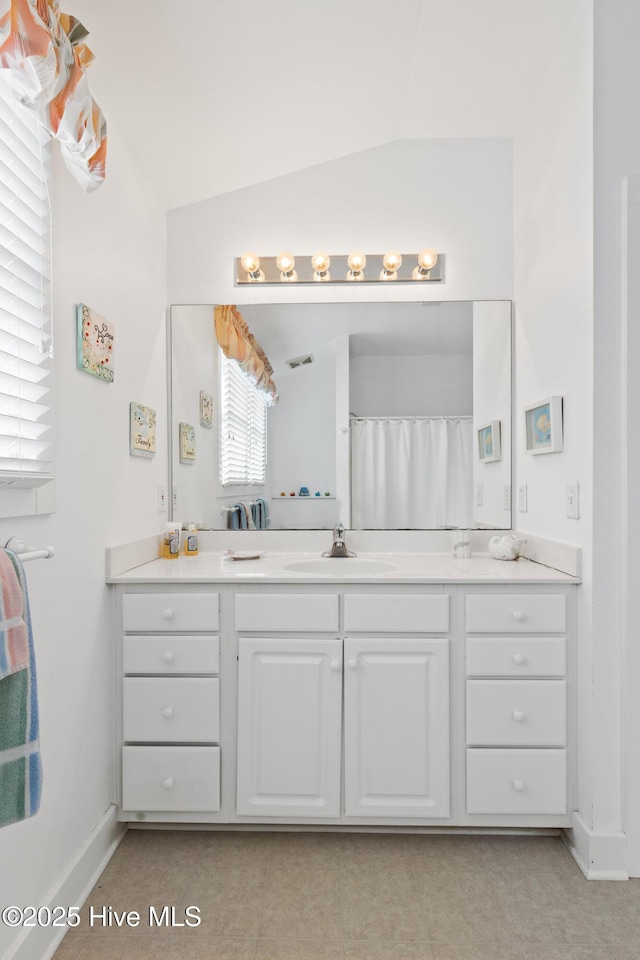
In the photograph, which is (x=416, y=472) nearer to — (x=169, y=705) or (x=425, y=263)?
(x=425, y=263)

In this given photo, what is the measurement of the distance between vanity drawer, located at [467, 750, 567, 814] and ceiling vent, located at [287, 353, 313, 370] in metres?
1.60

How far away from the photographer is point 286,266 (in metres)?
2.51

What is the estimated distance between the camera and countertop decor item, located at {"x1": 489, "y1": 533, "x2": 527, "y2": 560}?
7.47 ft

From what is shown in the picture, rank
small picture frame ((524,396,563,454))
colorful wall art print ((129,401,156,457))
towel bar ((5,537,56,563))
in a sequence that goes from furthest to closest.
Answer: colorful wall art print ((129,401,156,457)) < small picture frame ((524,396,563,454)) < towel bar ((5,537,56,563))

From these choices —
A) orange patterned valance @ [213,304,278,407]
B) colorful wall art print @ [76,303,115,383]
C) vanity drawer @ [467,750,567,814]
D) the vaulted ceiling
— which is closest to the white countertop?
vanity drawer @ [467,750,567,814]

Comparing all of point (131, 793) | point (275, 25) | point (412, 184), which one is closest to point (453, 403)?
point (412, 184)

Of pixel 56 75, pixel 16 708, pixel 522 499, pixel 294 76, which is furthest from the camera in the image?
pixel 522 499

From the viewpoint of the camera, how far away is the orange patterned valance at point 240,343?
8.39 feet

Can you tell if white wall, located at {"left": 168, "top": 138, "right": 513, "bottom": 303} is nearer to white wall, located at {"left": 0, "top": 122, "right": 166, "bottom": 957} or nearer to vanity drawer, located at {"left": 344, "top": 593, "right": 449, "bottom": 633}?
white wall, located at {"left": 0, "top": 122, "right": 166, "bottom": 957}

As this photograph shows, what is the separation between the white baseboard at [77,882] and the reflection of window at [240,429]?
A: 1319 mm

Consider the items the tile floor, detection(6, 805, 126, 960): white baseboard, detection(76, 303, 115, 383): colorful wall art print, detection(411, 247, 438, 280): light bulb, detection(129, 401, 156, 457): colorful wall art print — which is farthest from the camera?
detection(411, 247, 438, 280): light bulb

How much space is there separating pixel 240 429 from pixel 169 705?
3.81ft

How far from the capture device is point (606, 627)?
5.86ft

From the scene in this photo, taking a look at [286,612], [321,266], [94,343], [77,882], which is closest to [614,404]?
[286,612]
